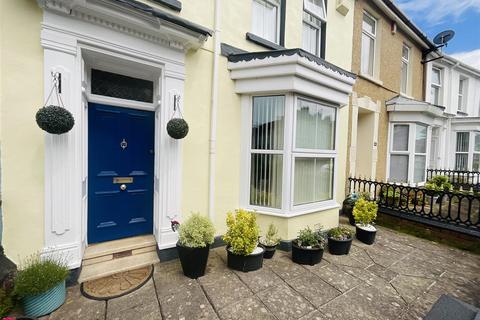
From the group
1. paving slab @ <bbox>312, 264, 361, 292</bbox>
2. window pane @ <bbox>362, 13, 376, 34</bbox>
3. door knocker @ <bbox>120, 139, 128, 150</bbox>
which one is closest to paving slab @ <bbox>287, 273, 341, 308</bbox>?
paving slab @ <bbox>312, 264, 361, 292</bbox>

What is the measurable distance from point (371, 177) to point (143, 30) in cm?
738

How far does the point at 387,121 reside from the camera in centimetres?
771

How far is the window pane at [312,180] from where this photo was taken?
4.38 meters

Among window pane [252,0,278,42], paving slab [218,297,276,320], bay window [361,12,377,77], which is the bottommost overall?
paving slab [218,297,276,320]

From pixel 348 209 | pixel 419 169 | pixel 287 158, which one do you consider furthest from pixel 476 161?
pixel 287 158

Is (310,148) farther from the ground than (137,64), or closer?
closer

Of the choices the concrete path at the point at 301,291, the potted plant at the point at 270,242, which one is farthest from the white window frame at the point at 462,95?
the potted plant at the point at 270,242

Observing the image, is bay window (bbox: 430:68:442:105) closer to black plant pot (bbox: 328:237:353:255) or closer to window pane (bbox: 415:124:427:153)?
window pane (bbox: 415:124:427:153)

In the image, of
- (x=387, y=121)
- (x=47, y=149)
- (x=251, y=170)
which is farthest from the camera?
(x=387, y=121)

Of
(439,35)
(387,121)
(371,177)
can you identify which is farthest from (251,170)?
(439,35)

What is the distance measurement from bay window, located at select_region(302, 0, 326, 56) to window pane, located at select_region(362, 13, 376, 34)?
2349mm

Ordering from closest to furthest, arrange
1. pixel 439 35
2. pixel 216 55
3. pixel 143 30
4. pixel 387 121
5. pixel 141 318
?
pixel 141 318 → pixel 143 30 → pixel 216 55 → pixel 387 121 → pixel 439 35

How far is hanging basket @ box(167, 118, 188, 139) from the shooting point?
10.9 ft

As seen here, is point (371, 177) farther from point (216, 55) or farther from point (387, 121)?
point (216, 55)
